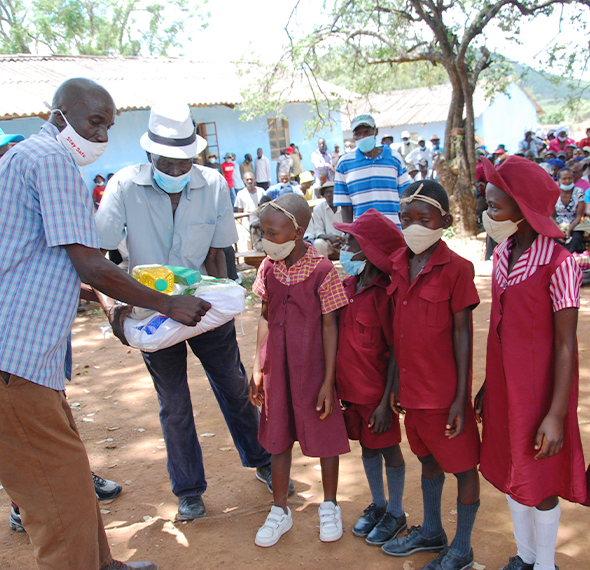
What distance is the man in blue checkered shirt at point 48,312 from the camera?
6.45 ft

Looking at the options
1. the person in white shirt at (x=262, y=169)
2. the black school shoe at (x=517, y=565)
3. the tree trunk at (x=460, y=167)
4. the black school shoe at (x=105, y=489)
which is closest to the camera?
the black school shoe at (x=517, y=565)

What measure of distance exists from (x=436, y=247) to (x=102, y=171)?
12727 millimetres

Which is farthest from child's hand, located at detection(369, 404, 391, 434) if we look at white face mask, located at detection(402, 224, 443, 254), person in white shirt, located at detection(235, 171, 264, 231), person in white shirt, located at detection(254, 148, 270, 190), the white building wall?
the white building wall

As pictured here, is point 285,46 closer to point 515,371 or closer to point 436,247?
point 436,247

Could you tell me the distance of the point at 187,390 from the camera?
3.03 meters

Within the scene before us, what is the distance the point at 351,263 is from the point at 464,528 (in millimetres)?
1292

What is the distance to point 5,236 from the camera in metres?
1.96

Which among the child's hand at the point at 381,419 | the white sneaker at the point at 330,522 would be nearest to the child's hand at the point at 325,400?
the child's hand at the point at 381,419

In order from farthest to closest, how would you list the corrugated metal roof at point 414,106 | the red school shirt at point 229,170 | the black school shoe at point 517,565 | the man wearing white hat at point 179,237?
the corrugated metal roof at point 414,106 < the red school shirt at point 229,170 < the man wearing white hat at point 179,237 < the black school shoe at point 517,565

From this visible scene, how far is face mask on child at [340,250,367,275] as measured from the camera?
270cm

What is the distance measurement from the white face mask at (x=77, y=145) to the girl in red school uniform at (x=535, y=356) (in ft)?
5.19

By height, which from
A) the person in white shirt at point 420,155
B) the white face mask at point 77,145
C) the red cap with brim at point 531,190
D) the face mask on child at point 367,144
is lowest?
the red cap with brim at point 531,190

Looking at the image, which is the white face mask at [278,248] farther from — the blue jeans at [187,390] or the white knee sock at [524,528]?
the white knee sock at [524,528]

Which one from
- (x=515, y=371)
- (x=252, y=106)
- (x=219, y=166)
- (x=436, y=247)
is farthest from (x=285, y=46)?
(x=515, y=371)
